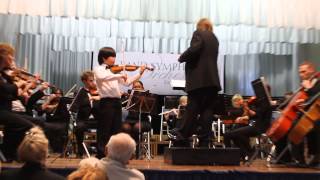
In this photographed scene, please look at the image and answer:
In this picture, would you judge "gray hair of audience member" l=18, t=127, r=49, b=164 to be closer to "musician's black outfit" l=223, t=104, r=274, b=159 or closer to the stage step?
the stage step

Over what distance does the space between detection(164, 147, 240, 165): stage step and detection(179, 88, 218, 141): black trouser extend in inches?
8.8

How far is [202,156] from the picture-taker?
6352 mm

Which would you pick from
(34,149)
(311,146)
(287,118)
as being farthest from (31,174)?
(311,146)

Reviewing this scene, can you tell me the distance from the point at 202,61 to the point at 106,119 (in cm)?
143

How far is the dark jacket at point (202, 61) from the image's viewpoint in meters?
6.21

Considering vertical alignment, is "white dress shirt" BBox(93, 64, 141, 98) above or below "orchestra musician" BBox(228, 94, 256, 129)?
above

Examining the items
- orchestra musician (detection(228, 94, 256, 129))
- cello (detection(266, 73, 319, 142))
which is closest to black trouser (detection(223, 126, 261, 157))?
orchestra musician (detection(228, 94, 256, 129))

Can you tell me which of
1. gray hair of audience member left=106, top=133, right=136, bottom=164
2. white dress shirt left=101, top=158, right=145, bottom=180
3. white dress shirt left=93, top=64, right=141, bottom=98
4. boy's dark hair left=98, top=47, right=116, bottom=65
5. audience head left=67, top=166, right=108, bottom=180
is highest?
boy's dark hair left=98, top=47, right=116, bottom=65

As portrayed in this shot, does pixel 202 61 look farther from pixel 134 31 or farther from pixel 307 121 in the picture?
pixel 134 31

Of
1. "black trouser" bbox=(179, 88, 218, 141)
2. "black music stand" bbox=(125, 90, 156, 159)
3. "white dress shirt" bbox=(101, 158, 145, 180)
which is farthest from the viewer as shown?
"black music stand" bbox=(125, 90, 156, 159)

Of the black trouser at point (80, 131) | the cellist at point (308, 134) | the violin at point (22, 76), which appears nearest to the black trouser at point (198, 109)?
the cellist at point (308, 134)

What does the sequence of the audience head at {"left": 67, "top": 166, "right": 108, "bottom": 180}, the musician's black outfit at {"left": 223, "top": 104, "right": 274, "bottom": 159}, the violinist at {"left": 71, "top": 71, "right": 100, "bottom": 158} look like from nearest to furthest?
the audience head at {"left": 67, "top": 166, "right": 108, "bottom": 180} → the musician's black outfit at {"left": 223, "top": 104, "right": 274, "bottom": 159} → the violinist at {"left": 71, "top": 71, "right": 100, "bottom": 158}

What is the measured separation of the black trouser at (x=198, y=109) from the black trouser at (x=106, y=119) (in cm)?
88

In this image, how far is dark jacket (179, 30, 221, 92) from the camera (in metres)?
6.21
